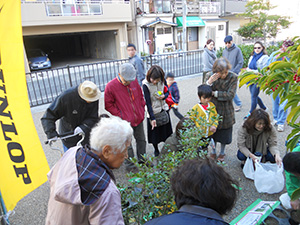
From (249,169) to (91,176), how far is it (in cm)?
262

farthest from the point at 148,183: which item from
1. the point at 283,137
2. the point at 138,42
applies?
the point at 138,42

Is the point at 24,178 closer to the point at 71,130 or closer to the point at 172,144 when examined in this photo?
the point at 71,130

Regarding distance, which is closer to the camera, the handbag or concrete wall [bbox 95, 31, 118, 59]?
the handbag

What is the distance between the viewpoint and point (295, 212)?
237cm

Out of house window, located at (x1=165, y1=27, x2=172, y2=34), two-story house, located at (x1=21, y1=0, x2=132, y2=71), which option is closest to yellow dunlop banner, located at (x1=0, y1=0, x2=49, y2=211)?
two-story house, located at (x1=21, y1=0, x2=132, y2=71)

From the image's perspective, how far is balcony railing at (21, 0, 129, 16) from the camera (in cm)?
1433

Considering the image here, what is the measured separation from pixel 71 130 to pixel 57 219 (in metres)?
1.57

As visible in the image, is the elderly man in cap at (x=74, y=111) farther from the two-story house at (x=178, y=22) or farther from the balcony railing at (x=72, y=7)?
the two-story house at (x=178, y=22)

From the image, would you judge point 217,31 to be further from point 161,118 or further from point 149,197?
point 149,197

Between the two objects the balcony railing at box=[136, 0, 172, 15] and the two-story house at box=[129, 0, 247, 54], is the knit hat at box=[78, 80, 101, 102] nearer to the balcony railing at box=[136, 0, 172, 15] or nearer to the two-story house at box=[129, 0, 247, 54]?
the two-story house at box=[129, 0, 247, 54]

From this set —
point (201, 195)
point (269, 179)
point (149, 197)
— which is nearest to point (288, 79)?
point (201, 195)

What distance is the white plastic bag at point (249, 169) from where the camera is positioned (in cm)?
306

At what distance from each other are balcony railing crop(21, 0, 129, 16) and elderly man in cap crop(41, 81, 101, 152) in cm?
1438

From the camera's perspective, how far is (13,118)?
7.05 feet
